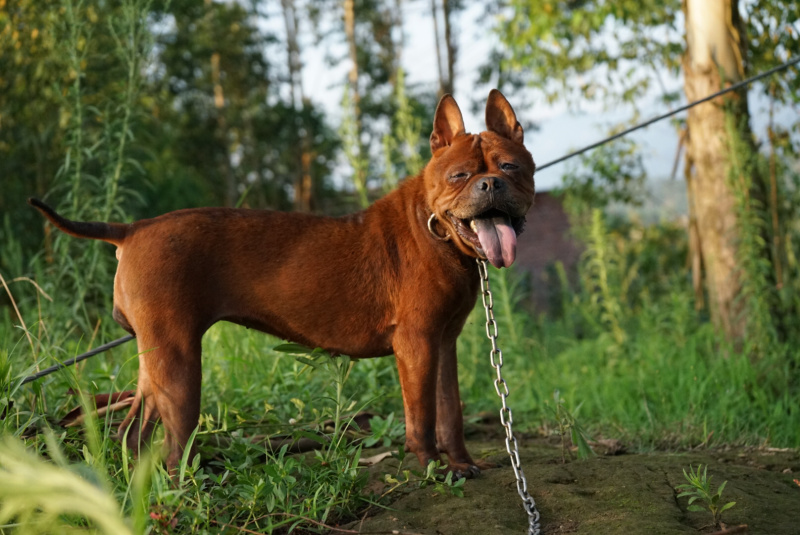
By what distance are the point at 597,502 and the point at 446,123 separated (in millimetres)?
1804

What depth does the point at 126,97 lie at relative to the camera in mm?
5070

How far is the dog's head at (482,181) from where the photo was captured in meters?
2.86

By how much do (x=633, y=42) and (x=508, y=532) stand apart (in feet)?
29.0

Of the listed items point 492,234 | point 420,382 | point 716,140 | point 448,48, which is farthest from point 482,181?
point 448,48

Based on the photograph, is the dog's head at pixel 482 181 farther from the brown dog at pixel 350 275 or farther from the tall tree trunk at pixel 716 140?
the tall tree trunk at pixel 716 140

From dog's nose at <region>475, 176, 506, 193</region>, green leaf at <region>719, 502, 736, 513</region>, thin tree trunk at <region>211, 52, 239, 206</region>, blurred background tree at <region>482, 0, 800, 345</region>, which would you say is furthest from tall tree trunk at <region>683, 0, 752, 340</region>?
thin tree trunk at <region>211, 52, 239, 206</region>

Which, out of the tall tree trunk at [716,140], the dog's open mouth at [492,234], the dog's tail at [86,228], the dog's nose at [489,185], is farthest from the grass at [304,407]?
the dog's nose at [489,185]

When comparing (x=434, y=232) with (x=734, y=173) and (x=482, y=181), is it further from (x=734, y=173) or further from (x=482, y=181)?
(x=734, y=173)

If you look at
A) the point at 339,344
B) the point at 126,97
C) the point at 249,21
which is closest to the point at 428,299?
the point at 339,344

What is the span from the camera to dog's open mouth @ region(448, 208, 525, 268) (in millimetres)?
2855

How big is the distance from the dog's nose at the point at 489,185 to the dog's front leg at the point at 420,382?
687 millimetres

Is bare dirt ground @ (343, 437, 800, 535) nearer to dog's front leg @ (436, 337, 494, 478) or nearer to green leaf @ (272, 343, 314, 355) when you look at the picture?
dog's front leg @ (436, 337, 494, 478)

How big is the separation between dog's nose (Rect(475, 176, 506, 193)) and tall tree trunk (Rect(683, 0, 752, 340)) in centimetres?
423

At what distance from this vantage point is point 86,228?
2.92 m
